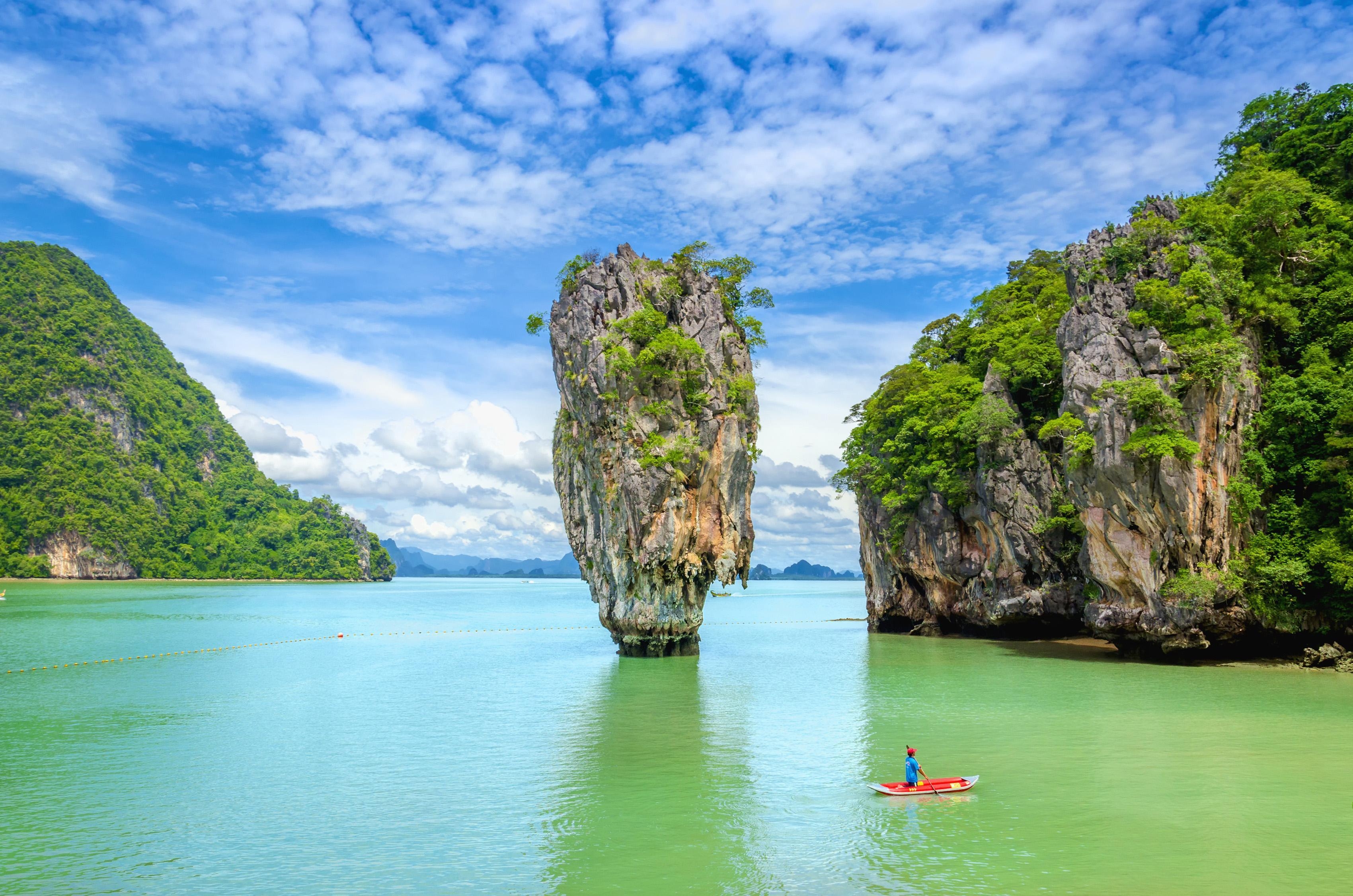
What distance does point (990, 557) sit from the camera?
39.9 metres

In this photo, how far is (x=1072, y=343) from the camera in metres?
32.6

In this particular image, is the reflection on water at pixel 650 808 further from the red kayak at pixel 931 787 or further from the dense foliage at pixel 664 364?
the dense foliage at pixel 664 364

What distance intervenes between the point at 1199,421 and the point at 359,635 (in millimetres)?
48348

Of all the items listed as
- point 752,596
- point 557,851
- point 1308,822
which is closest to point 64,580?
point 752,596

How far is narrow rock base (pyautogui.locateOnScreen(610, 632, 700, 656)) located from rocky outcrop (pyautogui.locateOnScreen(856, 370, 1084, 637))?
48.0 feet

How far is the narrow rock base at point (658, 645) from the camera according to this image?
37281mm

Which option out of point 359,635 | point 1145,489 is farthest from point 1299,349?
point 359,635

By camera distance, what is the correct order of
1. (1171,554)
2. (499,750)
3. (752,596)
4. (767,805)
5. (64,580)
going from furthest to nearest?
1. (752,596)
2. (64,580)
3. (1171,554)
4. (499,750)
5. (767,805)

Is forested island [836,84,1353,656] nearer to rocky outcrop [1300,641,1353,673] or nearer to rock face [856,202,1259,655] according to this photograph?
rock face [856,202,1259,655]

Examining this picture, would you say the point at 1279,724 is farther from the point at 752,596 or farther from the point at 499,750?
the point at 752,596

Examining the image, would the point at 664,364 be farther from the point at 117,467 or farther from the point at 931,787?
the point at 117,467

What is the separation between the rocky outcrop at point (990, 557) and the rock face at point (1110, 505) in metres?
0.08

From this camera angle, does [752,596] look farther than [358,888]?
Yes

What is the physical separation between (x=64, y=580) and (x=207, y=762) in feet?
386
